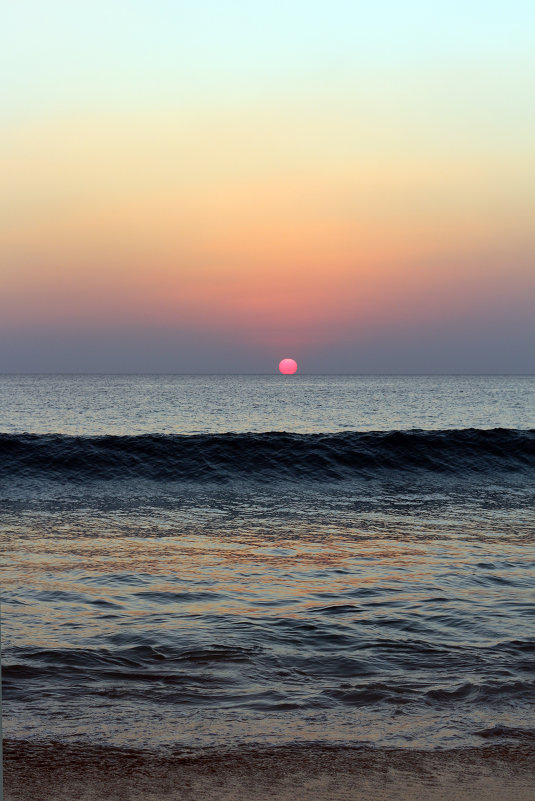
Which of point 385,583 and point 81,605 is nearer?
point 81,605

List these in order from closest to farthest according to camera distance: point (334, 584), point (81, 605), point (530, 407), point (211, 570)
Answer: point (81, 605)
point (334, 584)
point (211, 570)
point (530, 407)

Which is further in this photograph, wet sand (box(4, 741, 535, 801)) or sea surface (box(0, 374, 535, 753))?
sea surface (box(0, 374, 535, 753))

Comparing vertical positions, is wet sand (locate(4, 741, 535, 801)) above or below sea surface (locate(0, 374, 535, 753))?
above

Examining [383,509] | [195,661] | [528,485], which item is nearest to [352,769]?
[195,661]

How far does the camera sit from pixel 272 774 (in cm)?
454

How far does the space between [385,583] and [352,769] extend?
A: 466 centimetres

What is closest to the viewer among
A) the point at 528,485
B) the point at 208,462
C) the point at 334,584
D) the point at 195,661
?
the point at 195,661

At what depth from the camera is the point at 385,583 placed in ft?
30.1

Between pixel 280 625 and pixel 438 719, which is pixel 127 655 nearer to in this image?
pixel 280 625

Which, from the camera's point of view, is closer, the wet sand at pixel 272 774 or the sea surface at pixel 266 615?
the wet sand at pixel 272 774

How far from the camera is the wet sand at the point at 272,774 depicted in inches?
168

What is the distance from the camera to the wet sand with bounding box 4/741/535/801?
4.28 m

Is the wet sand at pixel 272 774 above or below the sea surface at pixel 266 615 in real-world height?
above

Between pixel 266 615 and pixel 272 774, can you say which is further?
pixel 266 615
